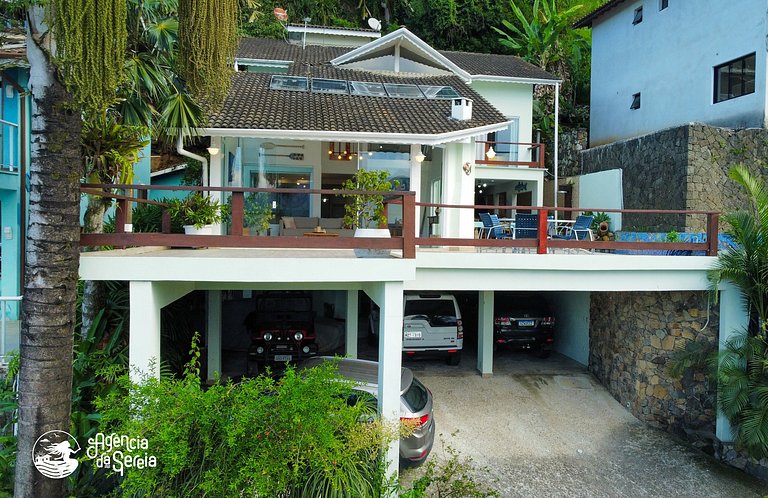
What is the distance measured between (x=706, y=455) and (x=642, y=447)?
1.05 meters

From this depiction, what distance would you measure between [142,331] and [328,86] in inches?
359

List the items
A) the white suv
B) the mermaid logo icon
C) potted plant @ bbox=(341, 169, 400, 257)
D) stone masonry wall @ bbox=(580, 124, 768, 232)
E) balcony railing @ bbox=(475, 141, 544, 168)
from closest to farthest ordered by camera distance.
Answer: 1. the mermaid logo icon
2. potted plant @ bbox=(341, 169, 400, 257)
3. the white suv
4. stone masonry wall @ bbox=(580, 124, 768, 232)
5. balcony railing @ bbox=(475, 141, 544, 168)

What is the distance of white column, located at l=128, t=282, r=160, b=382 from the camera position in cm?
575

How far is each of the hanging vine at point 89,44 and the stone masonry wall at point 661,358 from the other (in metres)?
9.80

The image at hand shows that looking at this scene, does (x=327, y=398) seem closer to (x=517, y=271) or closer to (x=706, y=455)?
(x=517, y=271)

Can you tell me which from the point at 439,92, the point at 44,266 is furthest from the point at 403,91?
the point at 44,266

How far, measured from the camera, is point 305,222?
11.5 metres

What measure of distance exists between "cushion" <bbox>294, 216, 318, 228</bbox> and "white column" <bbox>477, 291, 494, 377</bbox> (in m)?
4.49

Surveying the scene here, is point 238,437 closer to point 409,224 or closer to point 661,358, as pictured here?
point 409,224

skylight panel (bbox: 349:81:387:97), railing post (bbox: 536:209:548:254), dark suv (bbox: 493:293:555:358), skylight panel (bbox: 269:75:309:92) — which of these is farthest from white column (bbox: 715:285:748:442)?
skylight panel (bbox: 269:75:309:92)

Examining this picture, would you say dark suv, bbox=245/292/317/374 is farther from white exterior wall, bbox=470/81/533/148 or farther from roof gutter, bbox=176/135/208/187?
white exterior wall, bbox=470/81/533/148

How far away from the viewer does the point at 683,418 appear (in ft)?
30.8

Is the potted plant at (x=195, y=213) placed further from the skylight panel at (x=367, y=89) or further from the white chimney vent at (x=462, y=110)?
the skylight panel at (x=367, y=89)

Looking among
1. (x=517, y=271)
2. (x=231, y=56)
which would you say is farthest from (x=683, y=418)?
(x=231, y=56)
